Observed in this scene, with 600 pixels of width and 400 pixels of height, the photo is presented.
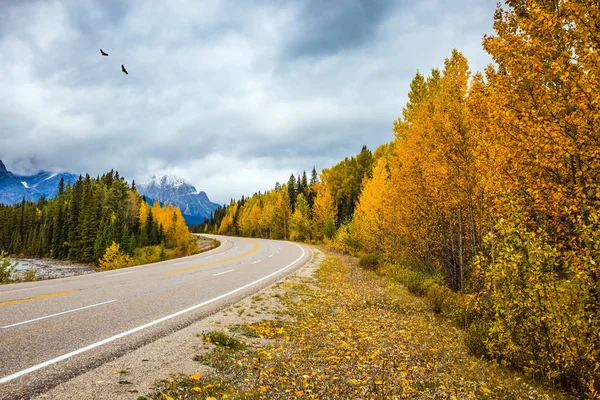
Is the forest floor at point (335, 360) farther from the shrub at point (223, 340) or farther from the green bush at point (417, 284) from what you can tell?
the green bush at point (417, 284)

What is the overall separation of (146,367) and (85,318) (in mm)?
3286

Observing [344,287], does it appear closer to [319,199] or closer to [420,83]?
[420,83]

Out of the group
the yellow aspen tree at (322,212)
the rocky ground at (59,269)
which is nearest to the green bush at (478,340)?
the rocky ground at (59,269)

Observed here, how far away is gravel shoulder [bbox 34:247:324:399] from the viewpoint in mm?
3846

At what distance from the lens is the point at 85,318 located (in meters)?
6.78

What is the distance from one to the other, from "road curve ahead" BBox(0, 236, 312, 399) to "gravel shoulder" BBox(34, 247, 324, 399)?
231 mm

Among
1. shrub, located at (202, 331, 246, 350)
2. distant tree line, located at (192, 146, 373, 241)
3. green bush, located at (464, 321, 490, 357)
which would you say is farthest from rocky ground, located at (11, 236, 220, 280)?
green bush, located at (464, 321, 490, 357)

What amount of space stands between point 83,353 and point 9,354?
1053 mm

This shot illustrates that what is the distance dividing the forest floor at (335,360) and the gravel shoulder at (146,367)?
7 centimetres

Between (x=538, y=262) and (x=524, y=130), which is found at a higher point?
(x=524, y=130)

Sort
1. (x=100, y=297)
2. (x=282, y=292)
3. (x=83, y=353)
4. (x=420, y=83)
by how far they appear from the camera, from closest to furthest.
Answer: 1. (x=83, y=353)
2. (x=100, y=297)
3. (x=282, y=292)
4. (x=420, y=83)

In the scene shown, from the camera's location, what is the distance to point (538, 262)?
4.46 metres

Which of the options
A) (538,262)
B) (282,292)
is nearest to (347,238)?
(282,292)

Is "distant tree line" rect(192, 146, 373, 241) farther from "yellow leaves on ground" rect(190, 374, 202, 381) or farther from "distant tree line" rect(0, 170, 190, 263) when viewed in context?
"yellow leaves on ground" rect(190, 374, 202, 381)
